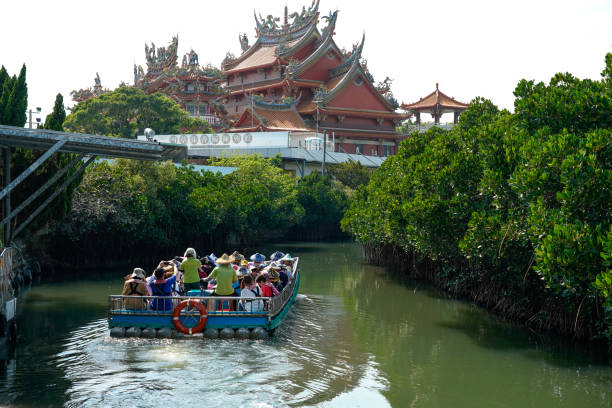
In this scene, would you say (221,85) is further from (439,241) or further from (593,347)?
(593,347)

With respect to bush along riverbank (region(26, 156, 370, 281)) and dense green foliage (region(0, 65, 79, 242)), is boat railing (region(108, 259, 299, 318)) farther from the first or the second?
bush along riverbank (region(26, 156, 370, 281))

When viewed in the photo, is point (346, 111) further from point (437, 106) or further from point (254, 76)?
point (254, 76)

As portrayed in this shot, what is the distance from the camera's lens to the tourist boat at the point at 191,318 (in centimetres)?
1252

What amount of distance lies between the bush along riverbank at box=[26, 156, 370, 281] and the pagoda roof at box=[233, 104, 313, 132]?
8.32 metres

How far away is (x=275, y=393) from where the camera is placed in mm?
9812

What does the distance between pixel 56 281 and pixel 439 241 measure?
14.1m

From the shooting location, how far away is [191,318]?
1255 cm

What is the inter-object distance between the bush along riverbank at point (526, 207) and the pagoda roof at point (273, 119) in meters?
24.9

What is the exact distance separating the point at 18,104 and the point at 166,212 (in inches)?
368

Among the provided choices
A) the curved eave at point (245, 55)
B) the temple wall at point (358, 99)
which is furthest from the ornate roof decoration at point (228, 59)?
the temple wall at point (358, 99)

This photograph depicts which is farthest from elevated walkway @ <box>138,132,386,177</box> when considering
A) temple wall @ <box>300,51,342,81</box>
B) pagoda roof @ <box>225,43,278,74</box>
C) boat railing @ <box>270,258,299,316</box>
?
boat railing @ <box>270,258,299,316</box>

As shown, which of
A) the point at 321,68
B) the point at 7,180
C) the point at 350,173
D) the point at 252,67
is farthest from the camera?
the point at 252,67

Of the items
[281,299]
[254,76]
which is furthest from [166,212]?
[254,76]

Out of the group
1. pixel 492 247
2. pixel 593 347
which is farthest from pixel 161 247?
pixel 593 347
